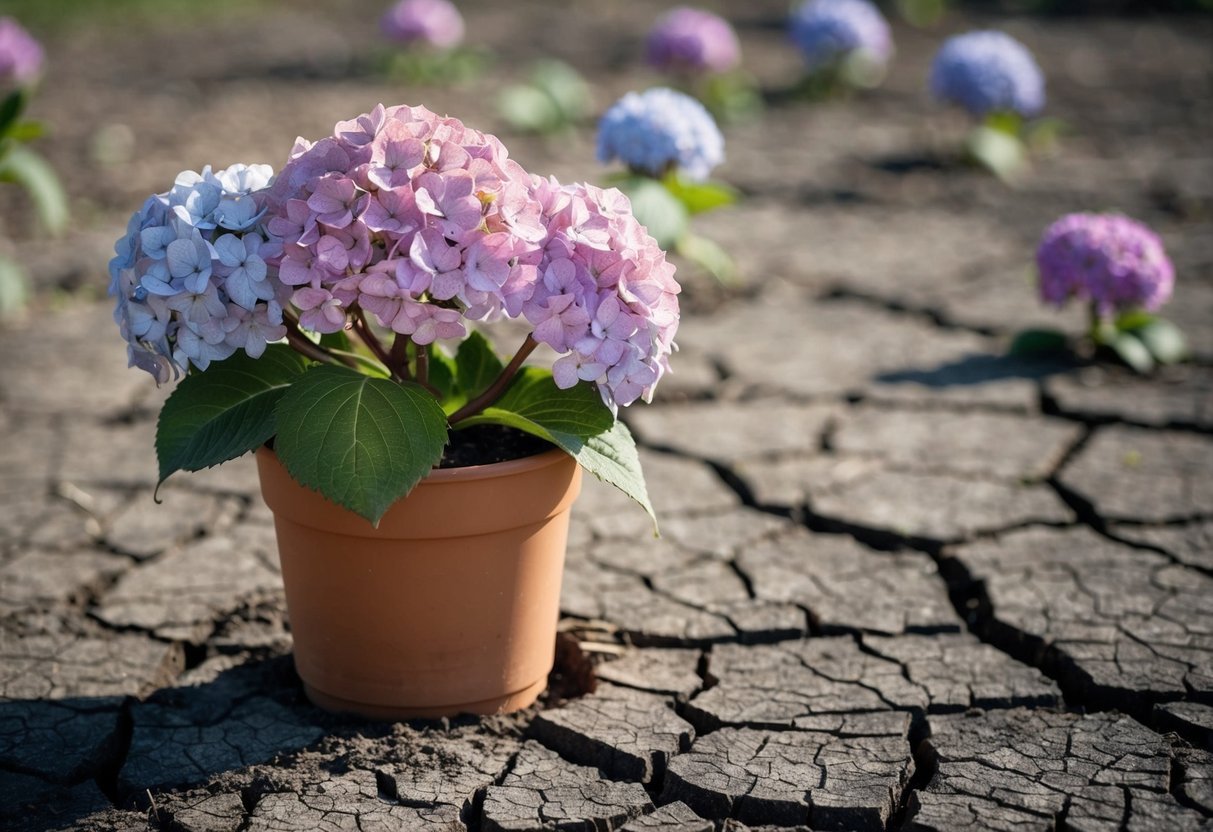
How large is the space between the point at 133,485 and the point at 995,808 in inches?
91.6

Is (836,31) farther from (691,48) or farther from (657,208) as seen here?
(657,208)

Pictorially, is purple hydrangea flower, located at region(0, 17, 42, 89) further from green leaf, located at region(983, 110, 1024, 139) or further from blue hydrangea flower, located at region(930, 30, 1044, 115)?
green leaf, located at region(983, 110, 1024, 139)

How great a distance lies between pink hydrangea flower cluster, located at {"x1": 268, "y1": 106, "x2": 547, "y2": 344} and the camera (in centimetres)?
187

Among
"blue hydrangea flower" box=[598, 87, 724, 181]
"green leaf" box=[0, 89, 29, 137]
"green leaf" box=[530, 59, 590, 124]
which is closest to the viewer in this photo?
"green leaf" box=[0, 89, 29, 137]

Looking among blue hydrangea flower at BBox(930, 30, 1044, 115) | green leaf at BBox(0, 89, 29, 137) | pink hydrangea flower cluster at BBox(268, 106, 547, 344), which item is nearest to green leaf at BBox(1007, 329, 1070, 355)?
blue hydrangea flower at BBox(930, 30, 1044, 115)

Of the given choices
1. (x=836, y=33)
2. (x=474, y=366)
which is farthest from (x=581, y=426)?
(x=836, y=33)

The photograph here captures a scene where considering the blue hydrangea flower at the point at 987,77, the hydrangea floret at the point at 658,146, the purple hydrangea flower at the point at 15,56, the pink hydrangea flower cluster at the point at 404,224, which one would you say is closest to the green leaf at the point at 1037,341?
the hydrangea floret at the point at 658,146

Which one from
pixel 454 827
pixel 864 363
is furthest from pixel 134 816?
pixel 864 363

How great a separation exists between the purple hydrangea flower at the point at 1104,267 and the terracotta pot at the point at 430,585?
2.28 m

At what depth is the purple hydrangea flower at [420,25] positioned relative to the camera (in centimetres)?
750

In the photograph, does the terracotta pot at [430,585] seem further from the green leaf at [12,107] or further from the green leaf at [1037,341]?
the green leaf at [1037,341]

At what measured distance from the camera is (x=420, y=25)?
7.49 meters

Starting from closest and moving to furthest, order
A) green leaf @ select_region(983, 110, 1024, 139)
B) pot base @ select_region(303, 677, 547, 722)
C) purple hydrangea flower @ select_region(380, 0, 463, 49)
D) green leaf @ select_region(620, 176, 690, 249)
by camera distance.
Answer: pot base @ select_region(303, 677, 547, 722), green leaf @ select_region(620, 176, 690, 249), green leaf @ select_region(983, 110, 1024, 139), purple hydrangea flower @ select_region(380, 0, 463, 49)

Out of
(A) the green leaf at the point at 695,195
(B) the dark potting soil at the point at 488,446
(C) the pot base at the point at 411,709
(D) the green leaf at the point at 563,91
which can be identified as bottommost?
(C) the pot base at the point at 411,709
